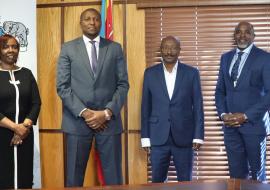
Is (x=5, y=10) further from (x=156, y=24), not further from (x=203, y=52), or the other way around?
(x=203, y=52)

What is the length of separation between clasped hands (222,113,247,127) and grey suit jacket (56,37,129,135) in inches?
32.6

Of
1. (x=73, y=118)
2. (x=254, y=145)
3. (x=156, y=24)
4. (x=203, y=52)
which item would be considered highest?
(x=156, y=24)

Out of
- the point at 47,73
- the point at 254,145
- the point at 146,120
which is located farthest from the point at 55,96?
the point at 254,145

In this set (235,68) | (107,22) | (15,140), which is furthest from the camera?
(107,22)

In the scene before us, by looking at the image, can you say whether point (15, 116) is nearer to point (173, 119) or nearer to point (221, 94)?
point (173, 119)

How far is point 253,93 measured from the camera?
3.33m

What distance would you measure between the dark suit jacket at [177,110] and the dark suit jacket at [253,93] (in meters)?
0.24

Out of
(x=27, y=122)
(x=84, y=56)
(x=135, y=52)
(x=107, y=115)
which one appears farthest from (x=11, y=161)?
(x=135, y=52)

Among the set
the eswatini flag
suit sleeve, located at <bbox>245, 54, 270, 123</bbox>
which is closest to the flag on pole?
the eswatini flag

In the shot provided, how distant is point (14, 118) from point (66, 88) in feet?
1.57

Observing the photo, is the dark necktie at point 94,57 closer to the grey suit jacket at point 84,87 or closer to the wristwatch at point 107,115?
the grey suit jacket at point 84,87

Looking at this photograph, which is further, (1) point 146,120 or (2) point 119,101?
(1) point 146,120

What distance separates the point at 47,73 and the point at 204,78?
1.55m

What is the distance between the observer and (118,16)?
13.6ft
